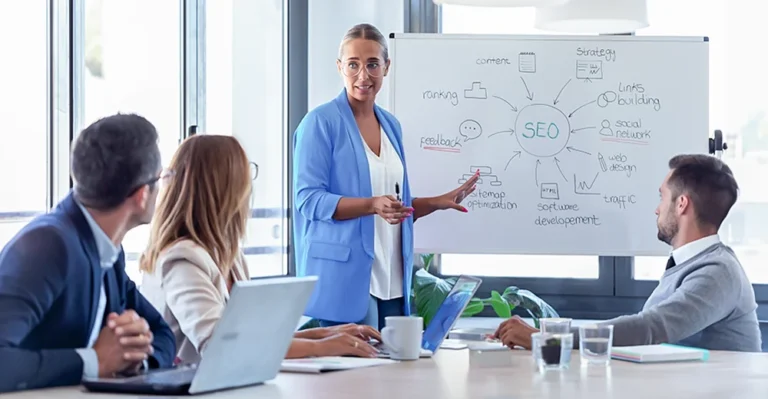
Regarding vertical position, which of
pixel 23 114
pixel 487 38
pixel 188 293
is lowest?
pixel 188 293

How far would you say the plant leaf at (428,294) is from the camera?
3826mm

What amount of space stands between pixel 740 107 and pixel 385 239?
1.80 meters

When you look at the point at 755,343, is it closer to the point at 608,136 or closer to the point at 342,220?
the point at 342,220

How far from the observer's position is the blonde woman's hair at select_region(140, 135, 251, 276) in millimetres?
2018

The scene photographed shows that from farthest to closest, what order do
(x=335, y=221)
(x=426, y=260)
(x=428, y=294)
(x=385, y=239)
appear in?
(x=426, y=260), (x=428, y=294), (x=385, y=239), (x=335, y=221)

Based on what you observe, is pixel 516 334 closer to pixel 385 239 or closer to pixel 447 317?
pixel 447 317

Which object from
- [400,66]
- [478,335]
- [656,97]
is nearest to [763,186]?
[656,97]

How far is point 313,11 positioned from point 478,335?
2285 mm

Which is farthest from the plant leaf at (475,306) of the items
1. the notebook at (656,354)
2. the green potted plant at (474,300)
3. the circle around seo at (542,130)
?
the notebook at (656,354)

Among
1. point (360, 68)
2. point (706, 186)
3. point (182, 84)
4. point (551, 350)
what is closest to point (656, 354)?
point (551, 350)

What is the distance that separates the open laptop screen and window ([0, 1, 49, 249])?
128 centimetres

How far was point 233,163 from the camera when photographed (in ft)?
6.81

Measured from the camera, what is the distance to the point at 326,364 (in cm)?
179

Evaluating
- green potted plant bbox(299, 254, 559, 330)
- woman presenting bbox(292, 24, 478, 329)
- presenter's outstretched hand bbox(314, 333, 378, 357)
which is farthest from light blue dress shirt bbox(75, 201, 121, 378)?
green potted plant bbox(299, 254, 559, 330)
